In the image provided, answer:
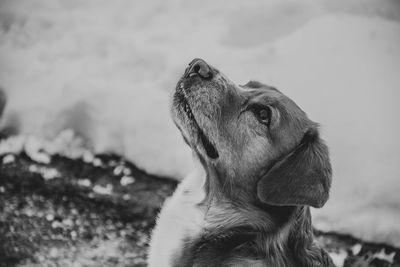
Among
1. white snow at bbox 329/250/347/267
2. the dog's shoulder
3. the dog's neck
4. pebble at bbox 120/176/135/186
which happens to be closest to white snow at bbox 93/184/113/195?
pebble at bbox 120/176/135/186

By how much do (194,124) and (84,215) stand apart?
5.59 feet

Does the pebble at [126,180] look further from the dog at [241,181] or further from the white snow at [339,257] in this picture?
the white snow at [339,257]

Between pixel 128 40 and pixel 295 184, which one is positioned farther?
pixel 128 40

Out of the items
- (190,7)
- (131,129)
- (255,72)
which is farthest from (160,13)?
(131,129)

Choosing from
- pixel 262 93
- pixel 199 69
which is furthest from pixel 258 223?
pixel 199 69

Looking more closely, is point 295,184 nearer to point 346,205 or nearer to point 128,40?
point 346,205

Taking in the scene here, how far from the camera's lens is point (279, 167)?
2881mm

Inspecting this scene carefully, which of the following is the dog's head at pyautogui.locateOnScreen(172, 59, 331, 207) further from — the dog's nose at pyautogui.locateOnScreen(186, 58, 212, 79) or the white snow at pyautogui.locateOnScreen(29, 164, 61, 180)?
the white snow at pyautogui.locateOnScreen(29, 164, 61, 180)

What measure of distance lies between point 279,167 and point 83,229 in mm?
2189

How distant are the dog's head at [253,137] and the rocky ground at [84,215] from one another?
1440 mm

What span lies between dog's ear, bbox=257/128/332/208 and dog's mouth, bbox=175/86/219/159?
0.47m

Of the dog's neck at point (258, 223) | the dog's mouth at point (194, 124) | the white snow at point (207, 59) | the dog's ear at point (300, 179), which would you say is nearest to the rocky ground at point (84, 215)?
the white snow at point (207, 59)

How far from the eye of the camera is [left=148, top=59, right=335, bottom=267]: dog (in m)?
2.88

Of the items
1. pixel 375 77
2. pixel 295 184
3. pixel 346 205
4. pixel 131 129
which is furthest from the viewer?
pixel 375 77
